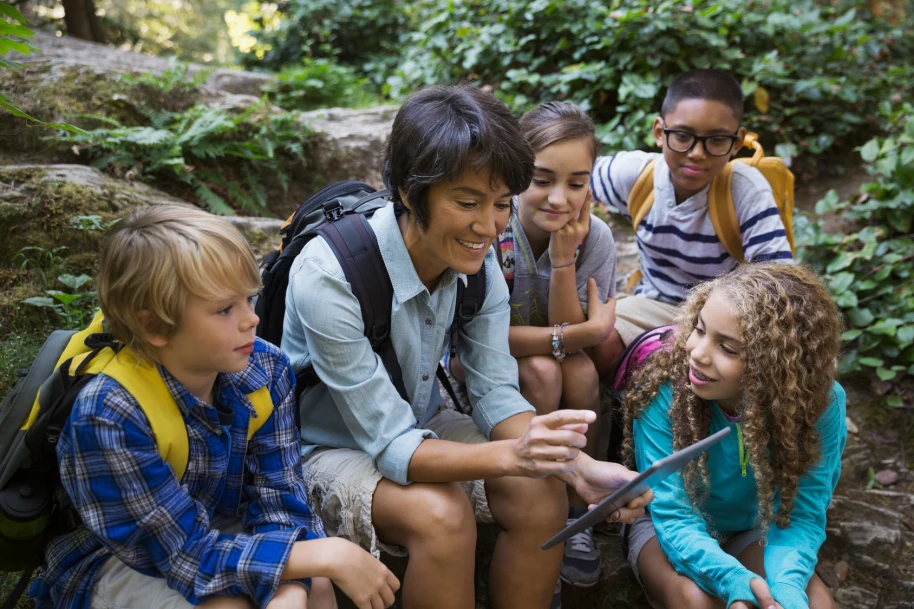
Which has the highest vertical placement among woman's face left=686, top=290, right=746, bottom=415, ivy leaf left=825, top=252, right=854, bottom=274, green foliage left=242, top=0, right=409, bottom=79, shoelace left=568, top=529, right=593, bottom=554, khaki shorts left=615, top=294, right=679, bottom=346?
green foliage left=242, top=0, right=409, bottom=79

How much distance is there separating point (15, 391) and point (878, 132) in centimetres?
703

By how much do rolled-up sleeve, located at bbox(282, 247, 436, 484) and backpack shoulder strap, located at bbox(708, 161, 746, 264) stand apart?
205 cm

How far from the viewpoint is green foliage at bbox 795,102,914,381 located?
14.5ft

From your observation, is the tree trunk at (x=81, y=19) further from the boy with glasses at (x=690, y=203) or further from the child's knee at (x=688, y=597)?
the child's knee at (x=688, y=597)

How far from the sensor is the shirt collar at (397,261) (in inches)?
93.0

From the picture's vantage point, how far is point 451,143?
217cm

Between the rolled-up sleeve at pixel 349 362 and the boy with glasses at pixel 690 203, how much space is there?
1.43 meters

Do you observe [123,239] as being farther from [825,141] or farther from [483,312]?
[825,141]

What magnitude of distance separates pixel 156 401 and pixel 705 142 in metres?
2.83

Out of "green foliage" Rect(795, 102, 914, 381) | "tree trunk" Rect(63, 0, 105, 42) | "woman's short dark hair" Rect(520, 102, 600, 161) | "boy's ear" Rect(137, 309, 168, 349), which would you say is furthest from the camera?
"tree trunk" Rect(63, 0, 105, 42)

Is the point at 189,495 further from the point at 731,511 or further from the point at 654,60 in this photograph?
the point at 654,60

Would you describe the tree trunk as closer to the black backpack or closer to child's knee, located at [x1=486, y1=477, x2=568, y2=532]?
the black backpack

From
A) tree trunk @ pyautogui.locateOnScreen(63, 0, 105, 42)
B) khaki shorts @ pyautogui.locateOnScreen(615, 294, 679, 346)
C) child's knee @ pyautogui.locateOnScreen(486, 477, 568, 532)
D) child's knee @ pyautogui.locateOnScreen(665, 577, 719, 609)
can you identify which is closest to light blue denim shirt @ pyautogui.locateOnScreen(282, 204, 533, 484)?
child's knee @ pyautogui.locateOnScreen(486, 477, 568, 532)

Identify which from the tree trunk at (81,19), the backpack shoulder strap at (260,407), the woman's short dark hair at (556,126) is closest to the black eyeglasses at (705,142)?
the woman's short dark hair at (556,126)
